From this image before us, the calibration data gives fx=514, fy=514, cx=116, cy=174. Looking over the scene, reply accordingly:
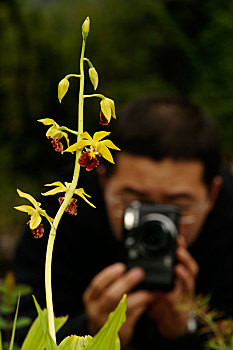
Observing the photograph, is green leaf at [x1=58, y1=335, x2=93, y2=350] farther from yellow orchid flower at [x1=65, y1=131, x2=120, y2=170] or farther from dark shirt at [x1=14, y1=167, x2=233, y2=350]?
dark shirt at [x1=14, y1=167, x2=233, y2=350]

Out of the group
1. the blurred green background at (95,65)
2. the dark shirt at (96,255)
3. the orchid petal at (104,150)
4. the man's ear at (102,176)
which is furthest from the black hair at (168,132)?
the blurred green background at (95,65)

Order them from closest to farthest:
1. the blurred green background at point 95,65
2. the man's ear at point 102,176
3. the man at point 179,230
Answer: the man at point 179,230 < the man's ear at point 102,176 < the blurred green background at point 95,65

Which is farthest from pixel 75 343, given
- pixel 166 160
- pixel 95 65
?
pixel 95 65

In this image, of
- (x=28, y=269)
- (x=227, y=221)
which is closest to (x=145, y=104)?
(x=227, y=221)

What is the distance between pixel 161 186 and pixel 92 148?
1095 mm

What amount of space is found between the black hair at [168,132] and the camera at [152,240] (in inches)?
10.7

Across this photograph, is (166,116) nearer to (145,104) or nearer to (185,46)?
(145,104)

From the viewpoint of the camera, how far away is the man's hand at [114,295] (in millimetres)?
1215

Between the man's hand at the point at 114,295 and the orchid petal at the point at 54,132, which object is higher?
the orchid petal at the point at 54,132

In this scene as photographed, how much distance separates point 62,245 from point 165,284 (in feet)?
1.93

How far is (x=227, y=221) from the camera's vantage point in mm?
1828

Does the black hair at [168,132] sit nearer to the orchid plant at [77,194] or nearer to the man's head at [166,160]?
the man's head at [166,160]

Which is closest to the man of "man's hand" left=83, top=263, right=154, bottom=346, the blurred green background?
"man's hand" left=83, top=263, right=154, bottom=346

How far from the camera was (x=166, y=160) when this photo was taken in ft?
4.56
